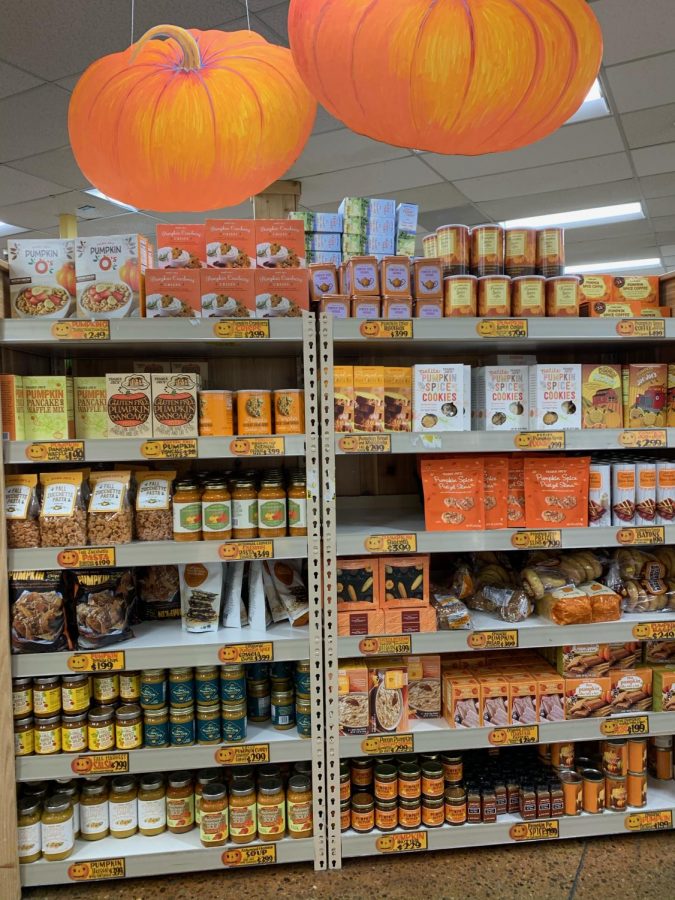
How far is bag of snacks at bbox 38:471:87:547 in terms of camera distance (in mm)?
1977

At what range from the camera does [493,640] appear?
210 centimetres

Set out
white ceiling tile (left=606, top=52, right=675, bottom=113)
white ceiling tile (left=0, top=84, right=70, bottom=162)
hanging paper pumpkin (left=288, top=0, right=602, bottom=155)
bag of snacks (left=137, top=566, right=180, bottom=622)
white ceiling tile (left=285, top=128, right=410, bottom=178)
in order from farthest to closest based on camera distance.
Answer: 1. white ceiling tile (left=285, top=128, right=410, bottom=178)
2. white ceiling tile (left=0, top=84, right=70, bottom=162)
3. white ceiling tile (left=606, top=52, right=675, bottom=113)
4. bag of snacks (left=137, top=566, right=180, bottom=622)
5. hanging paper pumpkin (left=288, top=0, right=602, bottom=155)

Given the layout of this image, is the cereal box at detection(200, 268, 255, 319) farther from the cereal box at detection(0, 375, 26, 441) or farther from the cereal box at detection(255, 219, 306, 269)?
the cereal box at detection(0, 375, 26, 441)

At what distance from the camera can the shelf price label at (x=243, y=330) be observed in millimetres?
1965

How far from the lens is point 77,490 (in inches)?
79.0

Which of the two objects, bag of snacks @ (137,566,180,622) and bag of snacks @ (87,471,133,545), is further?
bag of snacks @ (137,566,180,622)

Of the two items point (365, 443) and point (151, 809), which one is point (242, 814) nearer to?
point (151, 809)

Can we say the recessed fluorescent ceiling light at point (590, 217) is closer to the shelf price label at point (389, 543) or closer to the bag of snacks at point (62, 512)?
the shelf price label at point (389, 543)

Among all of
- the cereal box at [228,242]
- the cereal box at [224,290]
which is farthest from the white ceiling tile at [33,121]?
the cereal box at [224,290]

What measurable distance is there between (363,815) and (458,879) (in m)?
0.35

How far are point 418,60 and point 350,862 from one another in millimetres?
2282

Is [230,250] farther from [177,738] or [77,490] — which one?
[177,738]

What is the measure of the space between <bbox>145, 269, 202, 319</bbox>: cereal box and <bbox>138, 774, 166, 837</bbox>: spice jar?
156 cm

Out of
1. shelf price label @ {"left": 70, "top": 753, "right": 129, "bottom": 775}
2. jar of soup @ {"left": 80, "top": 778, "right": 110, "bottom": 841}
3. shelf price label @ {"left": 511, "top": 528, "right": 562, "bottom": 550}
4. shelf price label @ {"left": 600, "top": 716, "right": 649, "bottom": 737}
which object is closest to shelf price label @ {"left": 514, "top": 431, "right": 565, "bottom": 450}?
shelf price label @ {"left": 511, "top": 528, "right": 562, "bottom": 550}
